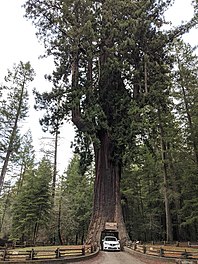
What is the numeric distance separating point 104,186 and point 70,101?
6638mm

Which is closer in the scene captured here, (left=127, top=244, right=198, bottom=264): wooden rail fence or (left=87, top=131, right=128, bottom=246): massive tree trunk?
(left=127, top=244, right=198, bottom=264): wooden rail fence

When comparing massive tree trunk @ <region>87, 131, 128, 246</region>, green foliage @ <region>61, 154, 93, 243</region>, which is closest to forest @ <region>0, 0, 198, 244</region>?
massive tree trunk @ <region>87, 131, 128, 246</region>

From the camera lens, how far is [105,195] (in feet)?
61.3

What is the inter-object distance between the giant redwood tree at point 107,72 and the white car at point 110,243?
2.43 feet

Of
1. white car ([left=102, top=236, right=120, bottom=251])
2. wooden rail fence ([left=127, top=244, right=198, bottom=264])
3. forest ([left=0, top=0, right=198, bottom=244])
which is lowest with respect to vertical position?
wooden rail fence ([left=127, top=244, right=198, bottom=264])

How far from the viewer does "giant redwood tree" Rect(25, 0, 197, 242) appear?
1808 centimetres

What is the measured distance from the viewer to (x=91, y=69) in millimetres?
21141

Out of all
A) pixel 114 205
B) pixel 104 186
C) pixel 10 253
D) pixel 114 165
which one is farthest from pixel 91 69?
pixel 10 253

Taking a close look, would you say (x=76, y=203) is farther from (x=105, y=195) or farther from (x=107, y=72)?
(x=107, y=72)

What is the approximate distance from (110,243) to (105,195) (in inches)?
134

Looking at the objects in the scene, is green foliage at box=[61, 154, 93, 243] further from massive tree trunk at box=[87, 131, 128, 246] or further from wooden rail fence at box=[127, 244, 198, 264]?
wooden rail fence at box=[127, 244, 198, 264]

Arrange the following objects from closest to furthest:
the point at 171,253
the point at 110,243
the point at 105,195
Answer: the point at 171,253
the point at 110,243
the point at 105,195

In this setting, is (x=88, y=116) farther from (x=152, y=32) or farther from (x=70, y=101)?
(x=152, y=32)

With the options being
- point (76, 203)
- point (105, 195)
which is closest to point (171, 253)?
point (105, 195)
